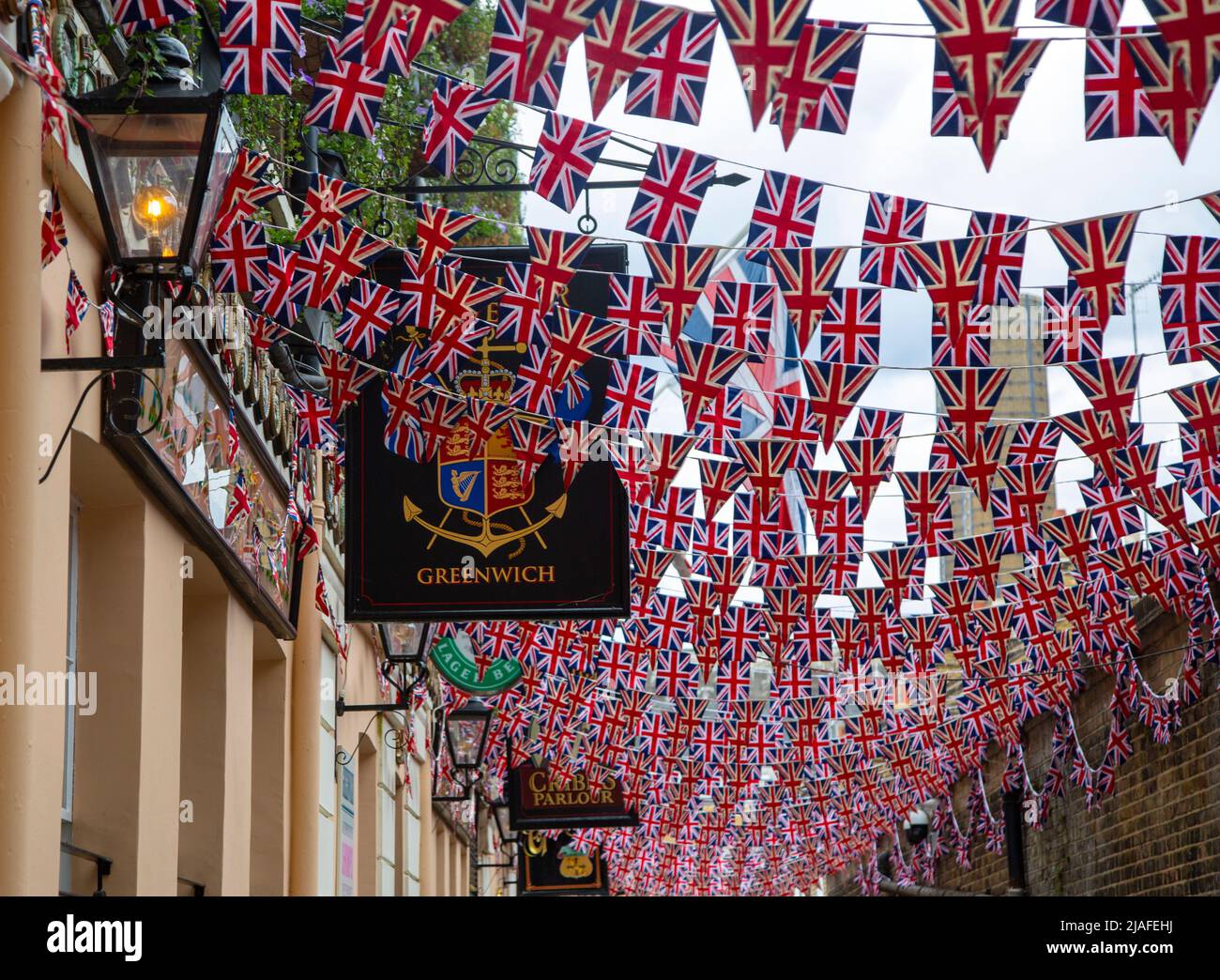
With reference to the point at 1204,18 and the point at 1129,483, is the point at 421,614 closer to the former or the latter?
the point at 1129,483

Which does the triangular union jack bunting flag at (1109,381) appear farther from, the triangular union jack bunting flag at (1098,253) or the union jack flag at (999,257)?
the union jack flag at (999,257)

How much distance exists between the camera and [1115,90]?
239 inches

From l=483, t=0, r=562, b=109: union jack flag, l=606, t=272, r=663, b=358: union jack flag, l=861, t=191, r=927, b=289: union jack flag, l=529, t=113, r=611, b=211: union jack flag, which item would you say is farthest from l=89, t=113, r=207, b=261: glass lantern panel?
l=606, t=272, r=663, b=358: union jack flag

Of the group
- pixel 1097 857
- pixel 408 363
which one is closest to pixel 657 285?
pixel 408 363

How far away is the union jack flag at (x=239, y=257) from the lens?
26.3 feet

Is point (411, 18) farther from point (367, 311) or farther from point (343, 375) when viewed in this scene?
point (343, 375)

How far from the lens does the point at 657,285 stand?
7.45 metres

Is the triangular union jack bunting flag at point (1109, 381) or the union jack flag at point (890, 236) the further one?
the triangular union jack bunting flag at point (1109, 381)

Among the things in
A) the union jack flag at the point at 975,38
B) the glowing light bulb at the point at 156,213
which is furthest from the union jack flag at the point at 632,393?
the glowing light bulb at the point at 156,213

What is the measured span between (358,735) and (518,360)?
5.58m

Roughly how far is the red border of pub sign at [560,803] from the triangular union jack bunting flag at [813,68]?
602 inches

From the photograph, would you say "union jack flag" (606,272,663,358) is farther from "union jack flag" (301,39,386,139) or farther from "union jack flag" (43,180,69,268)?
"union jack flag" (43,180,69,268)

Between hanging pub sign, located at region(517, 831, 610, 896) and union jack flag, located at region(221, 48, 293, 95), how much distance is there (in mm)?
22553
